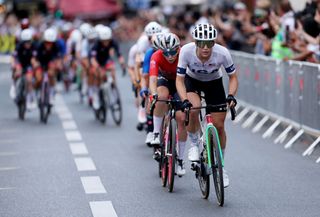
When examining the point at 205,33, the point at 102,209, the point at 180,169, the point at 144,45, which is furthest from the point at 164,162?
the point at 144,45

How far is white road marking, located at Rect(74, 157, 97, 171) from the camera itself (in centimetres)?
1430

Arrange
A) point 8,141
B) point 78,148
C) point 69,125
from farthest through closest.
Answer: point 69,125 < point 8,141 < point 78,148

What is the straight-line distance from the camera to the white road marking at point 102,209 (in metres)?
10.6

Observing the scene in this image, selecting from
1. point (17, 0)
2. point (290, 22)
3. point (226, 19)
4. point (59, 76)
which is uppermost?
point (290, 22)

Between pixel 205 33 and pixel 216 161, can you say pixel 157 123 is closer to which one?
pixel 205 33

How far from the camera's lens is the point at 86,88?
25.4m

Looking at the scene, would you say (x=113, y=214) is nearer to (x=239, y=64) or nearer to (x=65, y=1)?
(x=239, y=64)

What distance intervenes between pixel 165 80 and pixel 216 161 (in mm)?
3016

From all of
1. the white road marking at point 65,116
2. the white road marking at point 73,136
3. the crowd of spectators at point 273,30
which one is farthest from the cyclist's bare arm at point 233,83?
the white road marking at point 65,116

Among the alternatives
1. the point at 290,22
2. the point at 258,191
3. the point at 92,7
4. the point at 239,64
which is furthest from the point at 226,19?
the point at 92,7

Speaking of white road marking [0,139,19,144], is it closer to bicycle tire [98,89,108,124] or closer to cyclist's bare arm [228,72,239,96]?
bicycle tire [98,89,108,124]

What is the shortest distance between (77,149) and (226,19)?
51.2 feet

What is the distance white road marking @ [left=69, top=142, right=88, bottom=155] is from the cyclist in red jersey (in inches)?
88.7

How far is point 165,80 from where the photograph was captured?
13.9 metres
